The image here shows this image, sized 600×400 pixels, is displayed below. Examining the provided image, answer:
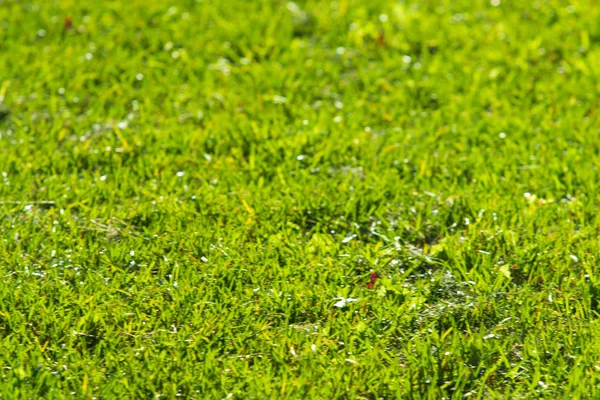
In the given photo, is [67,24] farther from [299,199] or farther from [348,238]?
[348,238]

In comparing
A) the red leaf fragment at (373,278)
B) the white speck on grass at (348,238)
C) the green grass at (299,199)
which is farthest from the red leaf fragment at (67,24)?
the red leaf fragment at (373,278)

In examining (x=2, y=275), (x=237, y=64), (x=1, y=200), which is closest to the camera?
(x=2, y=275)

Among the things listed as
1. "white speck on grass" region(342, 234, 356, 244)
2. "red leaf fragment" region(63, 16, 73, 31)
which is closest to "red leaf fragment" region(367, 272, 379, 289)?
"white speck on grass" region(342, 234, 356, 244)

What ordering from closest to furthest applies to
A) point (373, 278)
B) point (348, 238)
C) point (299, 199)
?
point (373, 278) → point (348, 238) → point (299, 199)

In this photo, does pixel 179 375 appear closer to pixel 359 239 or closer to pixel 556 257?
pixel 359 239

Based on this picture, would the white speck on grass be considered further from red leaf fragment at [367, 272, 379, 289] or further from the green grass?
red leaf fragment at [367, 272, 379, 289]

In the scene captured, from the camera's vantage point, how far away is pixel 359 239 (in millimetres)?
4059

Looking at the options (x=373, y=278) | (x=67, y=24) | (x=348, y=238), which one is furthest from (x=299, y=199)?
(x=67, y=24)

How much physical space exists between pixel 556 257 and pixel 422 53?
8.09 ft

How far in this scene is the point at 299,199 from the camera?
427 centimetres

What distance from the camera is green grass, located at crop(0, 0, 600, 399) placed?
128 inches

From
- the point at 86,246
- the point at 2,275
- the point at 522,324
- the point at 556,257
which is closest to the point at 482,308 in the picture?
the point at 522,324

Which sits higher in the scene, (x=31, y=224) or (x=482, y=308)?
(x=482, y=308)

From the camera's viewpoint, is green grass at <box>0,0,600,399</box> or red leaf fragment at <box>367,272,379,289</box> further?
red leaf fragment at <box>367,272,379,289</box>
